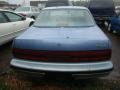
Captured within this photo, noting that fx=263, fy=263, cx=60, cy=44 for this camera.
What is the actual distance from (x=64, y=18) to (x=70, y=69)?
193cm

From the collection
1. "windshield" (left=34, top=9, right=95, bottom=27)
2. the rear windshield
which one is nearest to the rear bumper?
"windshield" (left=34, top=9, right=95, bottom=27)

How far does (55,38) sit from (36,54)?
44 centimetres

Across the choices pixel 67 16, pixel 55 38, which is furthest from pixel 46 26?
pixel 55 38

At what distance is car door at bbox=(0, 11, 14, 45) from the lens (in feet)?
26.4

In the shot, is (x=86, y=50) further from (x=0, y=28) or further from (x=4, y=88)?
(x=0, y=28)

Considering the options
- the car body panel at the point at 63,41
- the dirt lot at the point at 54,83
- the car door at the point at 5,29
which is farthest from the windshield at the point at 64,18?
the car door at the point at 5,29

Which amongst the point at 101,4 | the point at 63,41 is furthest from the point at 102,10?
the point at 63,41

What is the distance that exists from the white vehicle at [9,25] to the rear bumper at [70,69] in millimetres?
3655

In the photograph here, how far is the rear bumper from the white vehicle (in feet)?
12.0

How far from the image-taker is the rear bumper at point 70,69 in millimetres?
4484

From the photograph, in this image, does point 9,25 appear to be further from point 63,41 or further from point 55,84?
point 63,41

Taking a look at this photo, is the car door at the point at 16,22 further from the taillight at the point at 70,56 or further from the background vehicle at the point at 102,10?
the background vehicle at the point at 102,10

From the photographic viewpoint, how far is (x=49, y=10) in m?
6.53

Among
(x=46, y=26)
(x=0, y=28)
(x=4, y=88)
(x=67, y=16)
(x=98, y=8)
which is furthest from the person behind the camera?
(x=98, y=8)
